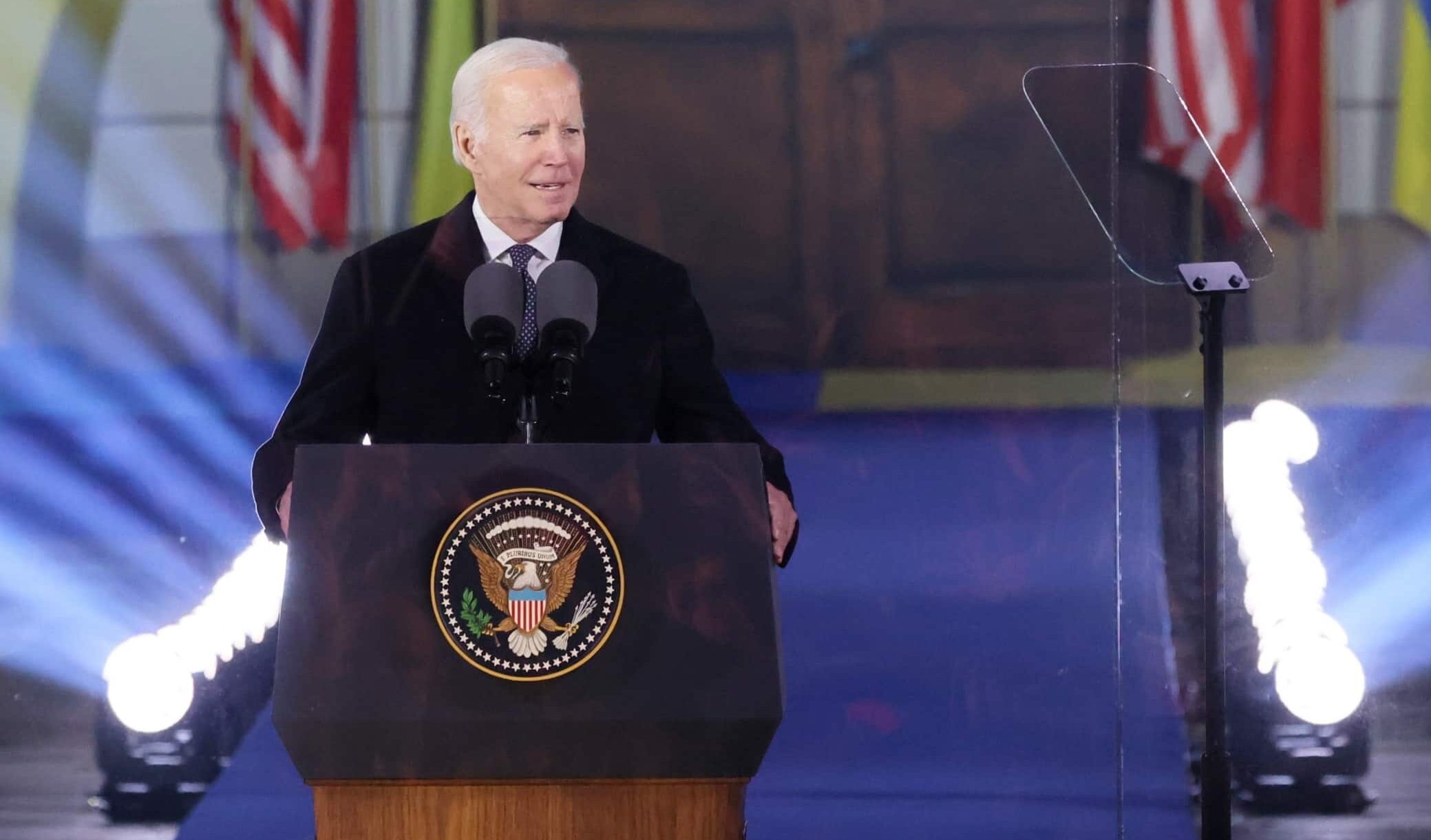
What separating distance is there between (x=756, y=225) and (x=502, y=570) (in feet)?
5.58

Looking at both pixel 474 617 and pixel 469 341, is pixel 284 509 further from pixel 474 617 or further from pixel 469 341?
pixel 474 617

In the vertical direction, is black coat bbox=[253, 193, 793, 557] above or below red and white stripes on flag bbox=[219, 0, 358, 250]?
below

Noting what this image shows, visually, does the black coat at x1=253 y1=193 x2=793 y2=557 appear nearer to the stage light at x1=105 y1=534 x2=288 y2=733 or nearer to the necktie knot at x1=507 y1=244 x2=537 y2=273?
the necktie knot at x1=507 y1=244 x2=537 y2=273

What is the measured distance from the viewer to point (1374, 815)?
3.32 meters

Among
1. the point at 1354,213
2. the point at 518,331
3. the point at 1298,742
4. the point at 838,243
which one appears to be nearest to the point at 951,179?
the point at 838,243

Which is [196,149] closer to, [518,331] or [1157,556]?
[518,331]

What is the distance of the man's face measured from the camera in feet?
7.88

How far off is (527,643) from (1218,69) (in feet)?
7.27

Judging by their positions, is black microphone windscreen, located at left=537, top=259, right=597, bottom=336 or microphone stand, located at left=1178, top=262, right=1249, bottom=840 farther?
microphone stand, located at left=1178, top=262, right=1249, bottom=840

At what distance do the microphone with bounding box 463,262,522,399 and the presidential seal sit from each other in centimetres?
14

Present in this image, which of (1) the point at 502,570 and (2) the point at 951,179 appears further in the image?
(2) the point at 951,179

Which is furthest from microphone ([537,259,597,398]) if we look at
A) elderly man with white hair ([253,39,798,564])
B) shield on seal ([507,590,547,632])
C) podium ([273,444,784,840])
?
elderly man with white hair ([253,39,798,564])

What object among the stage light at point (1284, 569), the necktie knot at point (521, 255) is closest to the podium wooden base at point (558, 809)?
the necktie knot at point (521, 255)

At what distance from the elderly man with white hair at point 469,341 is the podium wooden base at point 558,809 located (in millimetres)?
682
